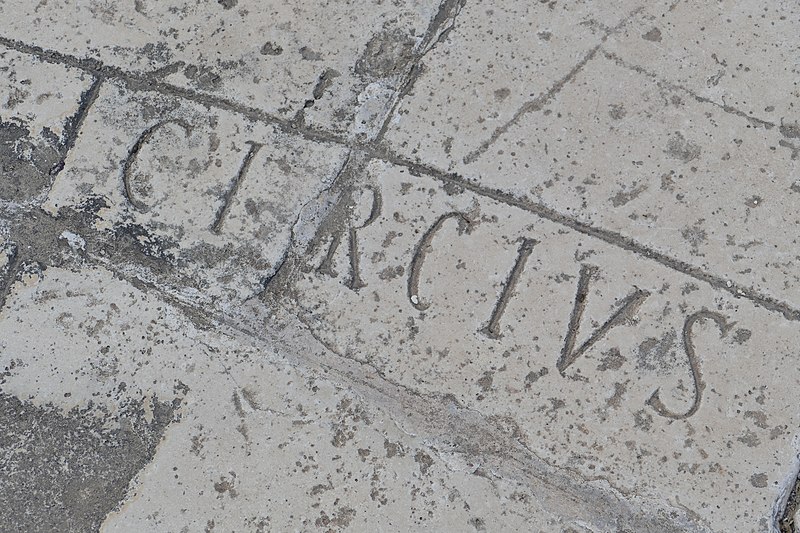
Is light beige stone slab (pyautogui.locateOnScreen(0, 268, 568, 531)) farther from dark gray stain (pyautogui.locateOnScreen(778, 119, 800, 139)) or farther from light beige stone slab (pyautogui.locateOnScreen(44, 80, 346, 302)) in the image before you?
dark gray stain (pyautogui.locateOnScreen(778, 119, 800, 139))

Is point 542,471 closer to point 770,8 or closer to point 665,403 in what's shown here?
point 665,403

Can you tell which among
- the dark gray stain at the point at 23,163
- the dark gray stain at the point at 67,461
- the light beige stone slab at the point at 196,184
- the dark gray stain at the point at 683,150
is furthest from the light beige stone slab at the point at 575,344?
the dark gray stain at the point at 23,163

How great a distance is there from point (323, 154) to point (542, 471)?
1.39m

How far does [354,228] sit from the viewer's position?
2.47 meters

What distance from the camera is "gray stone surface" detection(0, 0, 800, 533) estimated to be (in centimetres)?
238

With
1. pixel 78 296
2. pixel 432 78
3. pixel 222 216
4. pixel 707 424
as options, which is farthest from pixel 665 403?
pixel 78 296

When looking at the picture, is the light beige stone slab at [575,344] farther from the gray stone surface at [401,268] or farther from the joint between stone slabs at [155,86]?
the joint between stone slabs at [155,86]

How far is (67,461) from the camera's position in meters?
2.39

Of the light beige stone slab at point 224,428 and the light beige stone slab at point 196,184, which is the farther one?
the light beige stone slab at point 196,184

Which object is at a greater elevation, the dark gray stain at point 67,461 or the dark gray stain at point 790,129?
the dark gray stain at point 790,129

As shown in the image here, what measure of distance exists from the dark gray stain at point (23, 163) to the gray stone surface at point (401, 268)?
0.01 metres

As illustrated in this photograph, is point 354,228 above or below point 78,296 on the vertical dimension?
above

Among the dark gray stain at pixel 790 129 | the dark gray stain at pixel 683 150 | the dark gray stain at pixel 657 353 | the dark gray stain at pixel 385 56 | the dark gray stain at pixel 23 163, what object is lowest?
the dark gray stain at pixel 23 163

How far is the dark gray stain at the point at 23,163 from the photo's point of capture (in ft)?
8.33
